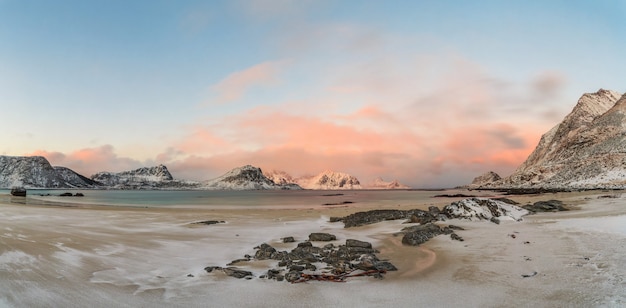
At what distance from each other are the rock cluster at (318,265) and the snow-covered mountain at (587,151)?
91.7m

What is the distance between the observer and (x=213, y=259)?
33.9 ft

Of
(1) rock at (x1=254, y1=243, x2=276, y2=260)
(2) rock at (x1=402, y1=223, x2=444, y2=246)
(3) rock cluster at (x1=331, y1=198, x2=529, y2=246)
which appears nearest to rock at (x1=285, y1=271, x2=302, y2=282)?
(1) rock at (x1=254, y1=243, x2=276, y2=260)

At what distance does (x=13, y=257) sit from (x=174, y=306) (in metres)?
6.20

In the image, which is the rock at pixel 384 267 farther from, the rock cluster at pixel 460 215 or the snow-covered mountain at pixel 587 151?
the snow-covered mountain at pixel 587 151

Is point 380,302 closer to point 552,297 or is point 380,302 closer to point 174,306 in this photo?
point 552,297

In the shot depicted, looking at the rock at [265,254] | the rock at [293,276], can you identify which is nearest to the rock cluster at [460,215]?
the rock at [265,254]

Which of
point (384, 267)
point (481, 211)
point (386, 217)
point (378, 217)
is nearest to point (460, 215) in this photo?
point (481, 211)

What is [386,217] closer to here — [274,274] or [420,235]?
[420,235]

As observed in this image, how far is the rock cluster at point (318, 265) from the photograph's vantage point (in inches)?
313

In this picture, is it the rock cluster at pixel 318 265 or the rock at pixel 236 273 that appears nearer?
the rock cluster at pixel 318 265

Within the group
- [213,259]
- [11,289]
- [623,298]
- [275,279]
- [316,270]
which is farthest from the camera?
[213,259]

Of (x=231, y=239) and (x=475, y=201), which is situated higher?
(x=475, y=201)

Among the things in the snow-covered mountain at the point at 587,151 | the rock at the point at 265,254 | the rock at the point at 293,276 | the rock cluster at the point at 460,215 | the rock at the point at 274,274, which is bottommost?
the rock at the point at 265,254

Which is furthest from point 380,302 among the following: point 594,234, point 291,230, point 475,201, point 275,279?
point 475,201
